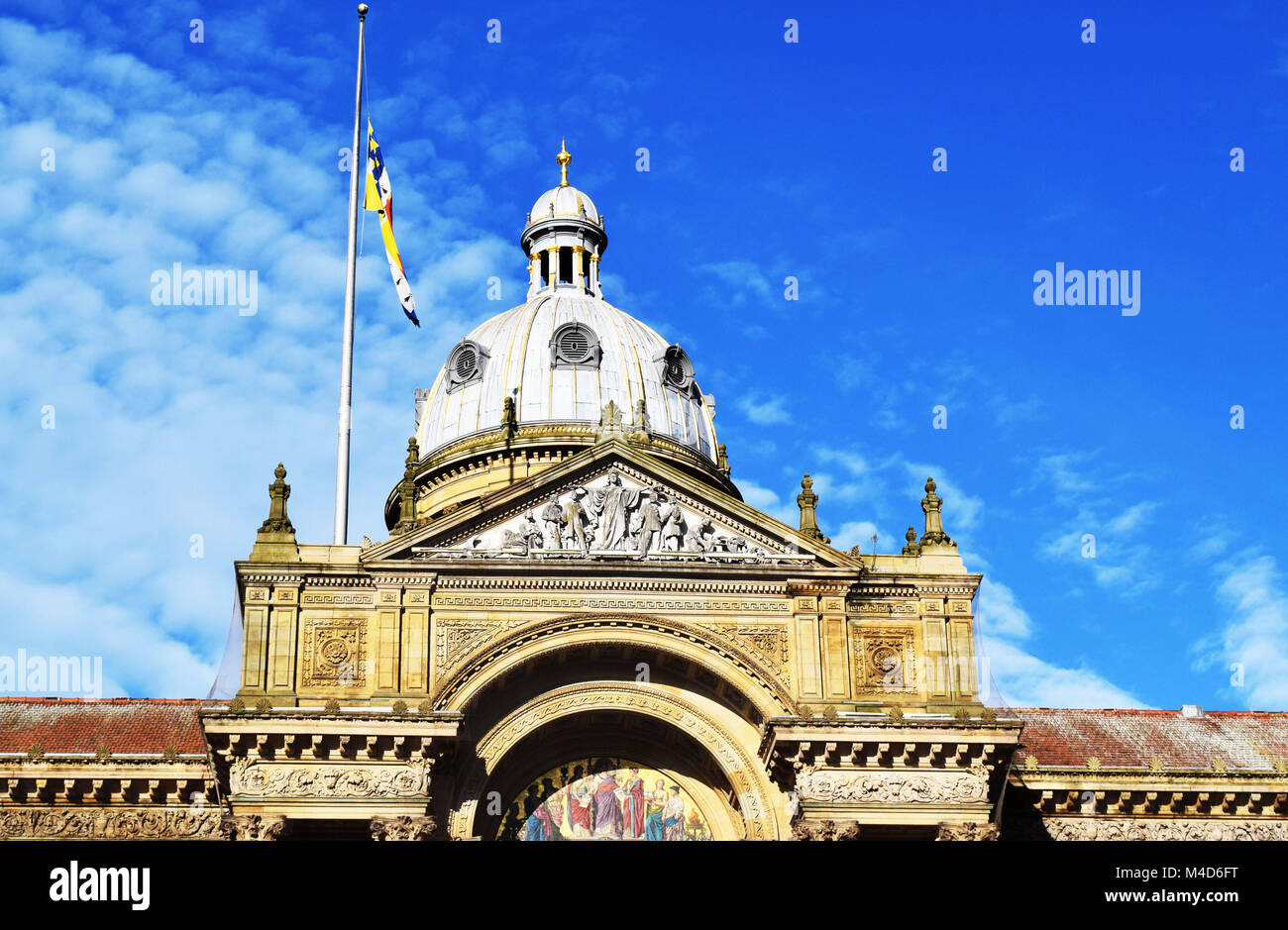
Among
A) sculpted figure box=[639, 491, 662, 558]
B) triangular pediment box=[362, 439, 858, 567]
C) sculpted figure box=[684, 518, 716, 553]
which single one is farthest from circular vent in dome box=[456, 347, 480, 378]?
sculpted figure box=[684, 518, 716, 553]

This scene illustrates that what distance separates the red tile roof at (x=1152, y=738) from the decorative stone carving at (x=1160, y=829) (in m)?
1.98

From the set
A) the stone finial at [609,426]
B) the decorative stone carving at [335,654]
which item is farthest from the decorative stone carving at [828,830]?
the stone finial at [609,426]

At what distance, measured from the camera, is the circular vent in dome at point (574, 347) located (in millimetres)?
53969

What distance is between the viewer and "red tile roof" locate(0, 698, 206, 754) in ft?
139

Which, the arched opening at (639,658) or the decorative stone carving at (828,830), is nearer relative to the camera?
the decorative stone carving at (828,830)

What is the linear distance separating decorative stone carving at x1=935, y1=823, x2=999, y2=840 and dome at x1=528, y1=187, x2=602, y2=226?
29.3 metres

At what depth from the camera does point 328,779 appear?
35.7m

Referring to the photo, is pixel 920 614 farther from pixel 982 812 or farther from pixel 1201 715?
pixel 1201 715

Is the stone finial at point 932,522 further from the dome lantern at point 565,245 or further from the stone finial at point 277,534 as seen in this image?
the dome lantern at point 565,245

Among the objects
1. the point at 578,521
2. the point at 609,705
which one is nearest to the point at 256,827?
the point at 609,705

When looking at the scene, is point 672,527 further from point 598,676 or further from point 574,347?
point 574,347

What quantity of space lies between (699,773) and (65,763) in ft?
44.7

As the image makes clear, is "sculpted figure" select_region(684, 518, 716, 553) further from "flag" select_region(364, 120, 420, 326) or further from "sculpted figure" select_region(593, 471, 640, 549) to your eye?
"flag" select_region(364, 120, 420, 326)
